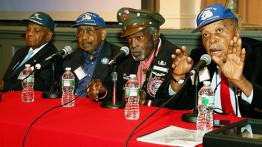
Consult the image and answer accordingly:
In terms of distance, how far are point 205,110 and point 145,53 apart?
1.28 m

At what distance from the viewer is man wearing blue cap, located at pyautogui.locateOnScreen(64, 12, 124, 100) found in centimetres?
421

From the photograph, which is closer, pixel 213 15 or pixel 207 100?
pixel 207 100

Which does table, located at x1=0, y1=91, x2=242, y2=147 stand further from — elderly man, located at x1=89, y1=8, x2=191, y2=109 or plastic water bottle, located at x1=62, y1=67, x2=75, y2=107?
elderly man, located at x1=89, y1=8, x2=191, y2=109

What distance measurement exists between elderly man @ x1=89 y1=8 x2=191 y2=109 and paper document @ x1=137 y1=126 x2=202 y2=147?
3.77 ft

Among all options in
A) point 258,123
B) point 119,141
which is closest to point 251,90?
point 258,123

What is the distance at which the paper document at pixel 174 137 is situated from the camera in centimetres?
215

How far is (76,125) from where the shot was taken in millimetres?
2584

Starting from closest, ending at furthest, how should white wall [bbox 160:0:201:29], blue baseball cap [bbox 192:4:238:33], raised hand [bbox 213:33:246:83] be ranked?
1. raised hand [bbox 213:33:246:83]
2. blue baseball cap [bbox 192:4:238:33]
3. white wall [bbox 160:0:201:29]

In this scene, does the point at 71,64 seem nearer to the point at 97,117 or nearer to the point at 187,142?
the point at 97,117

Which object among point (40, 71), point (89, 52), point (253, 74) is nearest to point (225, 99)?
point (253, 74)

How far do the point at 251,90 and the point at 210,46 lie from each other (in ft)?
1.46

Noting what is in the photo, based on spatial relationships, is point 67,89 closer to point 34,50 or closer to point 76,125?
point 76,125

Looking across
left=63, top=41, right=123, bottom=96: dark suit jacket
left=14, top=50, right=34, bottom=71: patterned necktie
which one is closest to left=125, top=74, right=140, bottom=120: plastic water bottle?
left=63, top=41, right=123, bottom=96: dark suit jacket

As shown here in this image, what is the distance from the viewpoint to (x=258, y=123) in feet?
6.78
